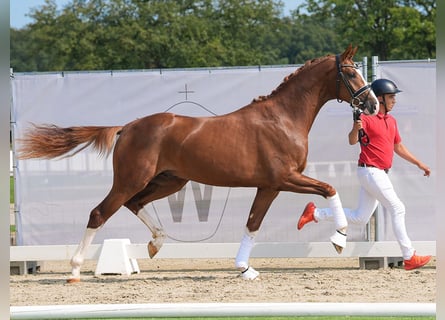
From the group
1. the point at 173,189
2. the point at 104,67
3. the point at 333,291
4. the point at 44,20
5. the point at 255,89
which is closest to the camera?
the point at 333,291

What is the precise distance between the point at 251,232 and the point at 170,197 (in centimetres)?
165

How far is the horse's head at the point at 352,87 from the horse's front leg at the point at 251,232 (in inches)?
46.0

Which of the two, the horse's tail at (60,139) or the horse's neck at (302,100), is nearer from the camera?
the horse's neck at (302,100)

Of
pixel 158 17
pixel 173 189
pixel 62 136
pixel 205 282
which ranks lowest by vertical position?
pixel 205 282

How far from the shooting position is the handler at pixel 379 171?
785 centimetres

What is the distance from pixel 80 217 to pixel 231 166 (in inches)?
92.5

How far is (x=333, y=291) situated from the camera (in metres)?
6.96

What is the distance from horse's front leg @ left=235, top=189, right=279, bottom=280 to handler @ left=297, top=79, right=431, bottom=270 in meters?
0.42

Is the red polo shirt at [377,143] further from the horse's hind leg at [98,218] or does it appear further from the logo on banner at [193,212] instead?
the horse's hind leg at [98,218]

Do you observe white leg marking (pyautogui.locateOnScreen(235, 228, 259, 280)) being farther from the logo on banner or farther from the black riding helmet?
the black riding helmet

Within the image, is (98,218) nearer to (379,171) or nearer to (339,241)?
(339,241)

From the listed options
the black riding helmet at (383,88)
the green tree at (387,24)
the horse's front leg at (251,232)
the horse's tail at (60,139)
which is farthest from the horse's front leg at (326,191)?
the green tree at (387,24)

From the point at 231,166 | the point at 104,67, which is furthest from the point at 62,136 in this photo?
the point at 104,67

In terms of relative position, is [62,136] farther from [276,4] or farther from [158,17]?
[276,4]
